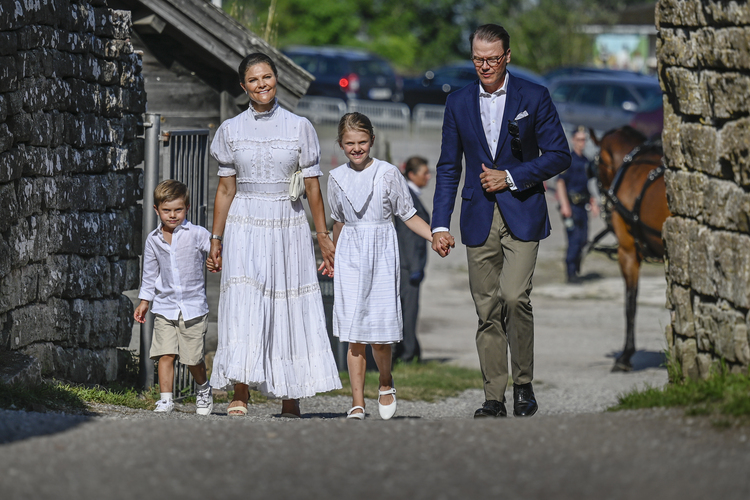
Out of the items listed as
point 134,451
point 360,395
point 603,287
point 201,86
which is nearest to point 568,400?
point 360,395

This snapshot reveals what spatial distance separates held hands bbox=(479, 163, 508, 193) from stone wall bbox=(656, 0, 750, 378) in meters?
0.89

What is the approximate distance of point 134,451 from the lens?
420cm

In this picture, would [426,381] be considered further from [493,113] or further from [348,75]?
[348,75]

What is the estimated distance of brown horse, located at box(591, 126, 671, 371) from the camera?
34.4 feet

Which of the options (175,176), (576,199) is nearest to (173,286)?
(175,176)

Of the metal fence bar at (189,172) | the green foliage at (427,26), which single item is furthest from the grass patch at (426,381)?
the green foliage at (427,26)

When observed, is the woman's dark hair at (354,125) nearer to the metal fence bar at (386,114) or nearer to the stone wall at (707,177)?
the stone wall at (707,177)

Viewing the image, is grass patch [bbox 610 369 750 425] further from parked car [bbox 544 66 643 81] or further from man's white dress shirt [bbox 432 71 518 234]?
parked car [bbox 544 66 643 81]

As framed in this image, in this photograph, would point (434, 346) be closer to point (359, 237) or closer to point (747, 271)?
point (359, 237)

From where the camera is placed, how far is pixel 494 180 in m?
5.93

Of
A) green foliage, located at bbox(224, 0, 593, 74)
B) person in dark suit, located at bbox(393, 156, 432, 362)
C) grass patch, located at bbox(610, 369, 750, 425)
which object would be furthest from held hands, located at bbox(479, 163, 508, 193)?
green foliage, located at bbox(224, 0, 593, 74)

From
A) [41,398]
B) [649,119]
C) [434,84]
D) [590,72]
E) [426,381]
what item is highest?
[590,72]

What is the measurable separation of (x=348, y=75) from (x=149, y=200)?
23.4 meters

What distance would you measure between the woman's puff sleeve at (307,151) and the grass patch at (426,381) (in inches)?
103
